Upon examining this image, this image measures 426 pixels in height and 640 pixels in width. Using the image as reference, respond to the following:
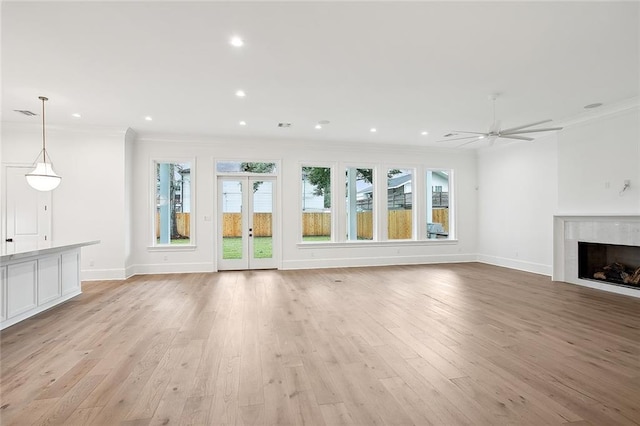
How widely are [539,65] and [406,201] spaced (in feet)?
16.2

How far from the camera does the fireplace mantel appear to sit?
507 centimetres

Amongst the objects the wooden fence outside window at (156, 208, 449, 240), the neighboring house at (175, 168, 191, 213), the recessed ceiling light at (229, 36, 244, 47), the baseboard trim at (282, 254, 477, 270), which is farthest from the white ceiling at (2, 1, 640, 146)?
the baseboard trim at (282, 254, 477, 270)

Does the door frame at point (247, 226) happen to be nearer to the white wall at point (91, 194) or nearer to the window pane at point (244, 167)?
the window pane at point (244, 167)

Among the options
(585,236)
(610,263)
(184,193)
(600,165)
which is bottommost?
(610,263)

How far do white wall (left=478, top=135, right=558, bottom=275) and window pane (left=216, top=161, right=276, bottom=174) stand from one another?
547 centimetres

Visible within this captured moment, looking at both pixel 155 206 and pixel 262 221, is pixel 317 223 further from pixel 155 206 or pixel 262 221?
pixel 155 206

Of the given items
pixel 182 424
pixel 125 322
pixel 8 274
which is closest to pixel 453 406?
pixel 182 424

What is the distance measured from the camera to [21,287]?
381 centimetres

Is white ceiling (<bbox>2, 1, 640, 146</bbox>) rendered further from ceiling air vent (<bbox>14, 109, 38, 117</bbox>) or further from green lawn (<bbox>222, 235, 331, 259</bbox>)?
green lawn (<bbox>222, 235, 331, 259</bbox>)

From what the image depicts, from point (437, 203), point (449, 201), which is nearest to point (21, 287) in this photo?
point (437, 203)

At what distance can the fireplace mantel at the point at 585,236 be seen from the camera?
507 centimetres

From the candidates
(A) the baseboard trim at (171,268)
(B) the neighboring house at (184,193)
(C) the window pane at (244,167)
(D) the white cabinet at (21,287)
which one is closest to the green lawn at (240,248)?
(A) the baseboard trim at (171,268)

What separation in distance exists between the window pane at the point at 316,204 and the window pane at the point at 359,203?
535 mm

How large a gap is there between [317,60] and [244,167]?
4.28 m
